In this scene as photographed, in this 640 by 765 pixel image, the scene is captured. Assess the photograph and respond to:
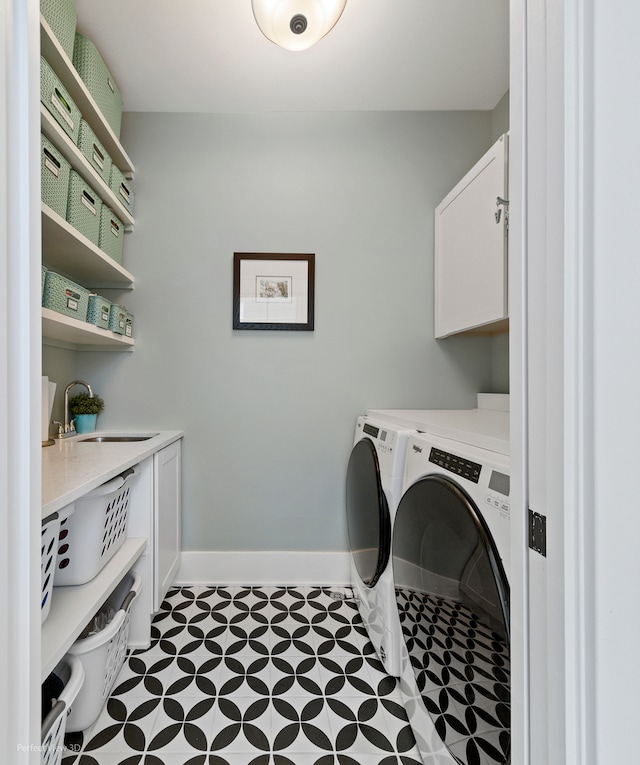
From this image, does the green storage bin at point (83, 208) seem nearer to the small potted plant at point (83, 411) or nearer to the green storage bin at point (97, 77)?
the green storage bin at point (97, 77)

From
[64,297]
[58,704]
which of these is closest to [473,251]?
[64,297]

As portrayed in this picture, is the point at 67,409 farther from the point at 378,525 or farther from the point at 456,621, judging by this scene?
the point at 456,621

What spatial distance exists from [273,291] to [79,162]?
1.02 m

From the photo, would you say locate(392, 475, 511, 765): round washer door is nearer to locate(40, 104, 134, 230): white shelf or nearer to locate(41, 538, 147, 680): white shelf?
locate(41, 538, 147, 680): white shelf

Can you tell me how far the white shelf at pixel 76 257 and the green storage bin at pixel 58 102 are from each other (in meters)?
→ 0.33

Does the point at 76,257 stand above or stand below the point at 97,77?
below

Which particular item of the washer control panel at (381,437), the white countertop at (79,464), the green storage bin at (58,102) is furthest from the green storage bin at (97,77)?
the washer control panel at (381,437)

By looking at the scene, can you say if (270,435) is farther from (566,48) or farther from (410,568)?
(566,48)

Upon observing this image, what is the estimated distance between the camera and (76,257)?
181 centimetres

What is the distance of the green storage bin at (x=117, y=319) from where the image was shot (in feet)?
6.35

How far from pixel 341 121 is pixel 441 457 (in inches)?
80.6

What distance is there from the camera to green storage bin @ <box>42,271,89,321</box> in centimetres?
148

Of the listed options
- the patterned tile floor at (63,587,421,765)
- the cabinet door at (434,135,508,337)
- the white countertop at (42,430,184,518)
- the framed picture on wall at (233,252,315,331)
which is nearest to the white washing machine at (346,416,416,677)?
→ the patterned tile floor at (63,587,421,765)

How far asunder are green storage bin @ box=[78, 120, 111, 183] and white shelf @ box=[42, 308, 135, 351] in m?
0.68
